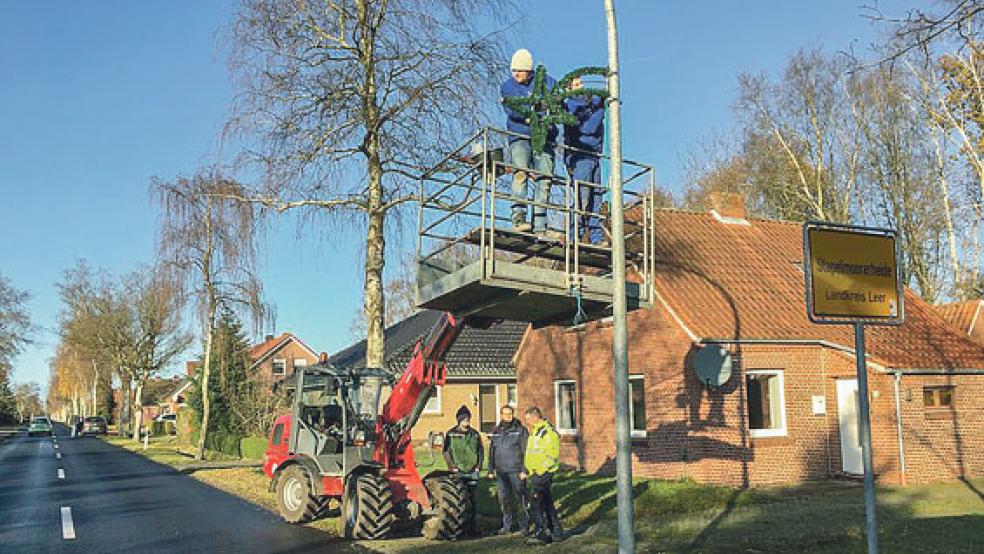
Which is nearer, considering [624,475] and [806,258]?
[806,258]

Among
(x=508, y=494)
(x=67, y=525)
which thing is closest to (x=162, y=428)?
(x=67, y=525)

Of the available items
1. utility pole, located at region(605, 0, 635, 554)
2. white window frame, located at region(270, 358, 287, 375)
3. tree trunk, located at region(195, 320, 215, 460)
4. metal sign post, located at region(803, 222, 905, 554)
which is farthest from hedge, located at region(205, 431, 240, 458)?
metal sign post, located at region(803, 222, 905, 554)

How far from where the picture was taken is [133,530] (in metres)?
13.1

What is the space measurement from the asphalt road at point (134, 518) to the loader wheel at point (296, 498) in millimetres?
246

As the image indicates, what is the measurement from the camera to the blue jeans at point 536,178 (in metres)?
8.80

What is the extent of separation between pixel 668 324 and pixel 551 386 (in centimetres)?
491

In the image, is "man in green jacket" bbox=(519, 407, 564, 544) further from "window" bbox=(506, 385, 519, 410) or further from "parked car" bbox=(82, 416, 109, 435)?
"parked car" bbox=(82, 416, 109, 435)

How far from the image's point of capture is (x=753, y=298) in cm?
1919

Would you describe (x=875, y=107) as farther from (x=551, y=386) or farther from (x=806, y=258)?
(x=806, y=258)

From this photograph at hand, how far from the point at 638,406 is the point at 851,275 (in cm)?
1249

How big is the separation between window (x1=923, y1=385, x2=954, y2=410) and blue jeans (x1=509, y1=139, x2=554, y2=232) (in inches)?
504

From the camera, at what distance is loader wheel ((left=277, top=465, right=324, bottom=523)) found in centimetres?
1305

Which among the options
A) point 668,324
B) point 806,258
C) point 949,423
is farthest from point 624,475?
point 949,423

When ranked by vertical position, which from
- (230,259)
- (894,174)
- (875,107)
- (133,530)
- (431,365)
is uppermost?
(875,107)
